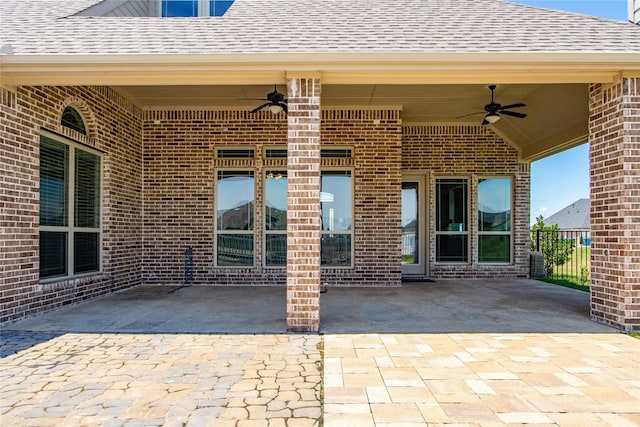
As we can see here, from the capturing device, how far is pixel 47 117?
5070 mm

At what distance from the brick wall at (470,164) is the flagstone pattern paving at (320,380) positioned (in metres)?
4.47

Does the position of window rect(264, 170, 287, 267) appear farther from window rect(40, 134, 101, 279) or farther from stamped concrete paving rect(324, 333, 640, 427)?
stamped concrete paving rect(324, 333, 640, 427)

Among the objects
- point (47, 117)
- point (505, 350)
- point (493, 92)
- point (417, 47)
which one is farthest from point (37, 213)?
point (493, 92)

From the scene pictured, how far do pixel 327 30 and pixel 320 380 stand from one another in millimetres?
4269

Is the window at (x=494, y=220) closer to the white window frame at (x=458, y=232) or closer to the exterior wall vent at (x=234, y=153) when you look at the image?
the white window frame at (x=458, y=232)

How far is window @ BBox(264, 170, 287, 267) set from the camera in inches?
299

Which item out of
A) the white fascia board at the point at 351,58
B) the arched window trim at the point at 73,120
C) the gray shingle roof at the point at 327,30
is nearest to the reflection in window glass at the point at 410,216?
the gray shingle roof at the point at 327,30

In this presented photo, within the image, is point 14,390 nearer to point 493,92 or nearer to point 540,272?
point 493,92

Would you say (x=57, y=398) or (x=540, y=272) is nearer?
(x=57, y=398)

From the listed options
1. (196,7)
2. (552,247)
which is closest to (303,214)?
(196,7)

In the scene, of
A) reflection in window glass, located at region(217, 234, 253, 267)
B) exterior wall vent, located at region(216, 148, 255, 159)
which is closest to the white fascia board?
exterior wall vent, located at region(216, 148, 255, 159)

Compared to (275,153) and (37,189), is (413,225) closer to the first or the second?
(275,153)

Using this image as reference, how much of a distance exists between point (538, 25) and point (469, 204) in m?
4.16

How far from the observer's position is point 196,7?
779cm
